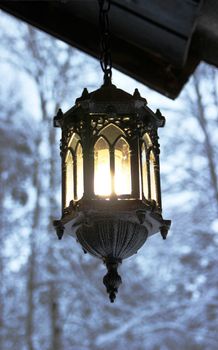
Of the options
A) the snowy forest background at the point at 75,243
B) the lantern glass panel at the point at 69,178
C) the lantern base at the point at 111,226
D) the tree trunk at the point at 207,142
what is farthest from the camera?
the tree trunk at the point at 207,142

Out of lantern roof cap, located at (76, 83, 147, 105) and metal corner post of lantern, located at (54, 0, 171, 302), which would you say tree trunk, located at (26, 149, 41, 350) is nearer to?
metal corner post of lantern, located at (54, 0, 171, 302)

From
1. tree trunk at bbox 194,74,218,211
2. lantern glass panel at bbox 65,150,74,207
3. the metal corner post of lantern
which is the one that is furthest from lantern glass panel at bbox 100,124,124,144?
tree trunk at bbox 194,74,218,211

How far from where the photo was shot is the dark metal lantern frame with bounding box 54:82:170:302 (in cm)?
167

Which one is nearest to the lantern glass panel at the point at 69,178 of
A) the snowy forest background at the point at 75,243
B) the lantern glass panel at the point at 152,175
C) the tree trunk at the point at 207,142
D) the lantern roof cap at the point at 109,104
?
the lantern roof cap at the point at 109,104

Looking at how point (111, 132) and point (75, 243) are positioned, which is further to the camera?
point (75, 243)


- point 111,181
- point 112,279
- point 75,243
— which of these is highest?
point 75,243

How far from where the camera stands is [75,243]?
353 cm

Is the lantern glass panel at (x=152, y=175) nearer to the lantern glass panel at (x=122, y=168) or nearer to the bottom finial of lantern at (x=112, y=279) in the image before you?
the lantern glass panel at (x=122, y=168)

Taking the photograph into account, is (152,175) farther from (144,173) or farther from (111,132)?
(111,132)

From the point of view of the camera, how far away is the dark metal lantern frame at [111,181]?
1.67 m

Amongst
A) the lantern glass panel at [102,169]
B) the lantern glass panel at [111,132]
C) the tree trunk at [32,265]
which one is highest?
the tree trunk at [32,265]

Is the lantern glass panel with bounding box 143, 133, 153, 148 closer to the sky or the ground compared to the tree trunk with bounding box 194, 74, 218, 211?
closer to the ground

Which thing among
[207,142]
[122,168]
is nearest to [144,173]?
[122,168]

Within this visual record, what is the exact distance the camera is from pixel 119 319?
11.0 ft
